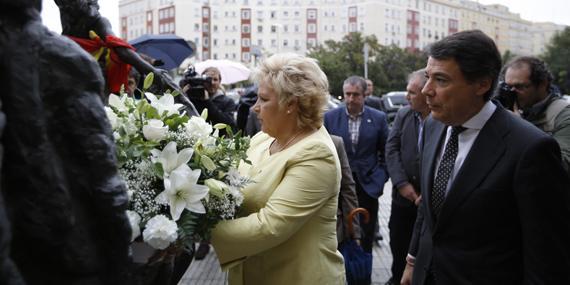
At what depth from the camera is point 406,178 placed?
5.30 meters

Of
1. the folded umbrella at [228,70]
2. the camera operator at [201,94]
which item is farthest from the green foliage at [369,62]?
the camera operator at [201,94]

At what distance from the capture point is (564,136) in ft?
12.8

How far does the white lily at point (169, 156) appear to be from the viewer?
6.16 ft

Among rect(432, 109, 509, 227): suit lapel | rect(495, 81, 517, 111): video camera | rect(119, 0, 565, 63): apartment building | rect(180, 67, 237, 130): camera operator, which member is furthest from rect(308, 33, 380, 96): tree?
rect(432, 109, 509, 227): suit lapel

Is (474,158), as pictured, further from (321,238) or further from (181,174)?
(181,174)

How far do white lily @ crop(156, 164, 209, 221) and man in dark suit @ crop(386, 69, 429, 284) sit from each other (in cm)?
351

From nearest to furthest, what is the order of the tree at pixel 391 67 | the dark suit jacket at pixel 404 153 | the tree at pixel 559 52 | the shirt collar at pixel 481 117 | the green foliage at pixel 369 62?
1. the shirt collar at pixel 481 117
2. the dark suit jacket at pixel 404 153
3. the tree at pixel 559 52
4. the green foliage at pixel 369 62
5. the tree at pixel 391 67

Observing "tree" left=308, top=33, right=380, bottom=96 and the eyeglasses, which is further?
"tree" left=308, top=33, right=380, bottom=96

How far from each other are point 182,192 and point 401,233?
3781mm

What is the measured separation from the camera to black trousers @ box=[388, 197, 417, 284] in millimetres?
5281

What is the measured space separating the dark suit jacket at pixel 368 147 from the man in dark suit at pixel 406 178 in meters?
0.56

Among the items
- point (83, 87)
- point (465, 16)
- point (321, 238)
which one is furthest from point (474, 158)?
point (465, 16)

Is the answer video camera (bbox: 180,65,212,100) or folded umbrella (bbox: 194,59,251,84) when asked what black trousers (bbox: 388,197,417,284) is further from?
folded umbrella (bbox: 194,59,251,84)

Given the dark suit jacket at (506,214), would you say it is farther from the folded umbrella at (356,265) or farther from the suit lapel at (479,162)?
the folded umbrella at (356,265)
